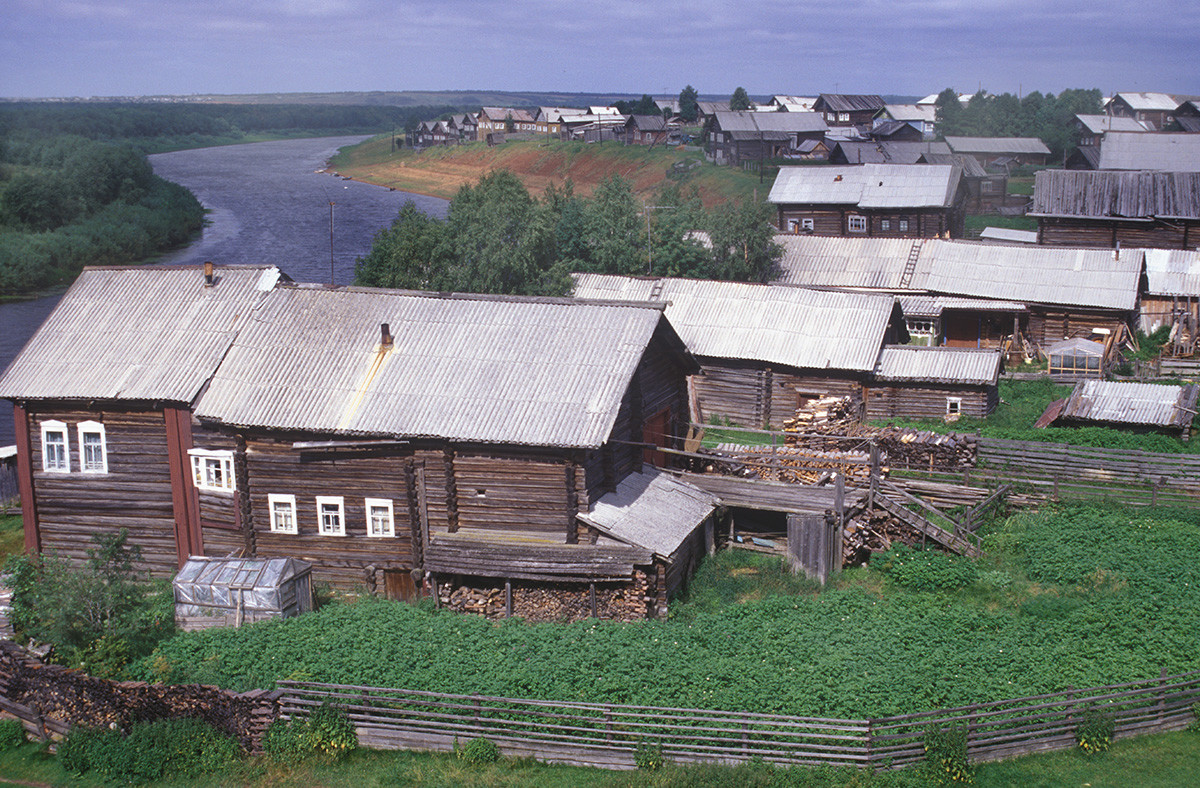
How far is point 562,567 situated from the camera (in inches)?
794

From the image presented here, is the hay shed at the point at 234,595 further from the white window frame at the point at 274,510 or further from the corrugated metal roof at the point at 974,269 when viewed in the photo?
the corrugated metal roof at the point at 974,269

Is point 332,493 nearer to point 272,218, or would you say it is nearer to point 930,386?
point 930,386

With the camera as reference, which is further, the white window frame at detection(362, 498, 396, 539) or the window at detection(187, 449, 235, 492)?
the window at detection(187, 449, 235, 492)

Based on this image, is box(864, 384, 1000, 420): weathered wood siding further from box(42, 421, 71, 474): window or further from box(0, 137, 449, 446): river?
box(0, 137, 449, 446): river

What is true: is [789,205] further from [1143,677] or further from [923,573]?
[1143,677]

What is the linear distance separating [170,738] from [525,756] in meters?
5.67

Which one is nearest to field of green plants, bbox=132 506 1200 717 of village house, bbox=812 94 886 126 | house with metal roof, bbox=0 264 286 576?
house with metal roof, bbox=0 264 286 576

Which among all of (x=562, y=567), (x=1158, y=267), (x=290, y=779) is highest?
(x=1158, y=267)

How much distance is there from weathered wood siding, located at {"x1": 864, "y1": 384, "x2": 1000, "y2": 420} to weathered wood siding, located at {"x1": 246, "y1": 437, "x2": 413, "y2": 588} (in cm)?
1659

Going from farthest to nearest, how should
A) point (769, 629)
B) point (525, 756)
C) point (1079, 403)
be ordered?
point (1079, 403), point (769, 629), point (525, 756)

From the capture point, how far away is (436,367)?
2283 cm

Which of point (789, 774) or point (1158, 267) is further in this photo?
point (1158, 267)

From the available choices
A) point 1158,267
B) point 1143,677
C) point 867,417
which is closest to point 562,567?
point 1143,677

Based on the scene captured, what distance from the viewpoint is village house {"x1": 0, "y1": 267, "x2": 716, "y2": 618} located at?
69.1 ft
